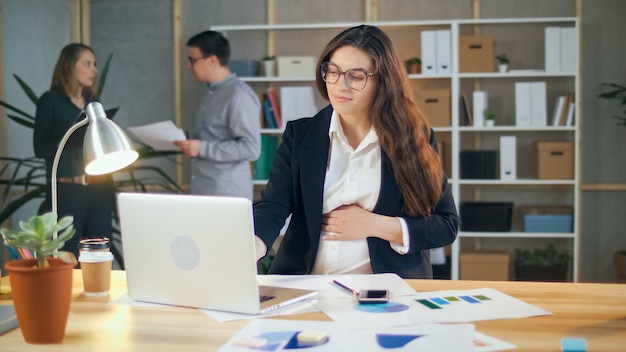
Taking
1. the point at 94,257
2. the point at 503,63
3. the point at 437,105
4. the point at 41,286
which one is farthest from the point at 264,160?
the point at 41,286

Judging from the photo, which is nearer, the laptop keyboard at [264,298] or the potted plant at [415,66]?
the laptop keyboard at [264,298]

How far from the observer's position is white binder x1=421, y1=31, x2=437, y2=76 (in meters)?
5.04

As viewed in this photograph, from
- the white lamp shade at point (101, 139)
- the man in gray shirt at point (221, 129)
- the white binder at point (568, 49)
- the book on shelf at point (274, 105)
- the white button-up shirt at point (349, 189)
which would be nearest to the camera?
the white lamp shade at point (101, 139)

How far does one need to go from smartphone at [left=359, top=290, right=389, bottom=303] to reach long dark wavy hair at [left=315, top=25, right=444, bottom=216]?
0.49 metres

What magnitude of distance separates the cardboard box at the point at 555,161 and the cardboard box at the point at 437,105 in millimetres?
645

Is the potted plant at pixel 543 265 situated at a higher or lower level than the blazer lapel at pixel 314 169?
lower

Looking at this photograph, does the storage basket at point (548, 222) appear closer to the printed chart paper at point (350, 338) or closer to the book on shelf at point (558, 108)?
the book on shelf at point (558, 108)

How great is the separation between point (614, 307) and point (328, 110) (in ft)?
3.24

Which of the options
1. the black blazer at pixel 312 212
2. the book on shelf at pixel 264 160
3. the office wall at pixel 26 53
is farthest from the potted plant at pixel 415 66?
the black blazer at pixel 312 212

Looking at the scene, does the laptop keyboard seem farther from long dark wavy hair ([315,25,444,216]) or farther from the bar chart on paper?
long dark wavy hair ([315,25,444,216])

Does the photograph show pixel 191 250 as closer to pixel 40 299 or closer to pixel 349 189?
pixel 40 299

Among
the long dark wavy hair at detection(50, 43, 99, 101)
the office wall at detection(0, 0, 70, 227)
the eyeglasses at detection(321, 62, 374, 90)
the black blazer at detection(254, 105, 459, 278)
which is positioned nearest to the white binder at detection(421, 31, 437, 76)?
the long dark wavy hair at detection(50, 43, 99, 101)

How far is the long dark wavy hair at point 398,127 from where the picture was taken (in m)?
2.09

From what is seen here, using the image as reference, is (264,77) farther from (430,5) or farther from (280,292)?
(280,292)
